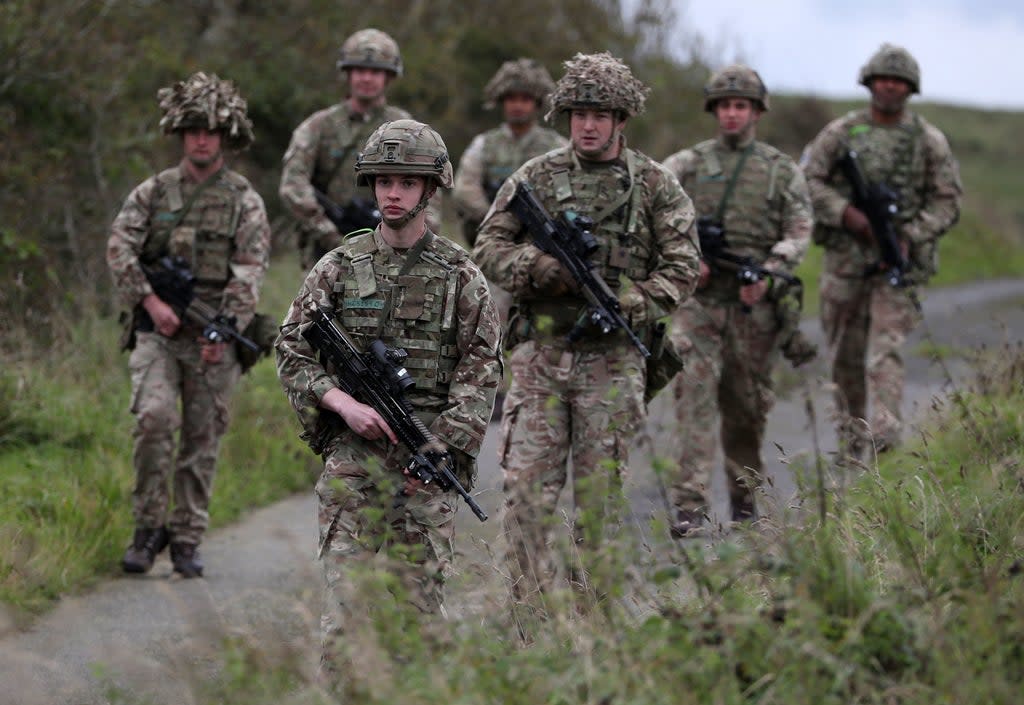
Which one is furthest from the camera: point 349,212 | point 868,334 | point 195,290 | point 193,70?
point 193,70

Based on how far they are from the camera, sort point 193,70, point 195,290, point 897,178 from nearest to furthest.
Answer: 1. point 195,290
2. point 897,178
3. point 193,70

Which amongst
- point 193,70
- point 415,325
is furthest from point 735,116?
point 193,70

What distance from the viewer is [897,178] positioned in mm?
10719

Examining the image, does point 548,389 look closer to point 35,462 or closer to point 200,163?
point 200,163

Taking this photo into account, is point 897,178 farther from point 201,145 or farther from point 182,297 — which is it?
point 182,297

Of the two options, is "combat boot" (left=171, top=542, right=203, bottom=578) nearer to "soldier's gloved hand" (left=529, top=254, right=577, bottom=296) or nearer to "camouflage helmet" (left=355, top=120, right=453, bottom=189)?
"soldier's gloved hand" (left=529, top=254, right=577, bottom=296)

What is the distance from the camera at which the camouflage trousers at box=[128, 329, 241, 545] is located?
8211mm

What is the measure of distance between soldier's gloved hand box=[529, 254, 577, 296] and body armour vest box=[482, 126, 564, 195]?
4.63 metres

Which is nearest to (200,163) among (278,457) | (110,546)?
(110,546)

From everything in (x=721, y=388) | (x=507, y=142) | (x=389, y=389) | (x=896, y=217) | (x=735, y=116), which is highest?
(x=735, y=116)

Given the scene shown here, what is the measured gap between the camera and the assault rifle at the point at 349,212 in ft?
33.8

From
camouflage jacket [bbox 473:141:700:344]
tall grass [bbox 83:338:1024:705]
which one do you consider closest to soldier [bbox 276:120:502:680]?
tall grass [bbox 83:338:1024:705]

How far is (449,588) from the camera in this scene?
17.7 feet

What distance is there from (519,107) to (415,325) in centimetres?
622
